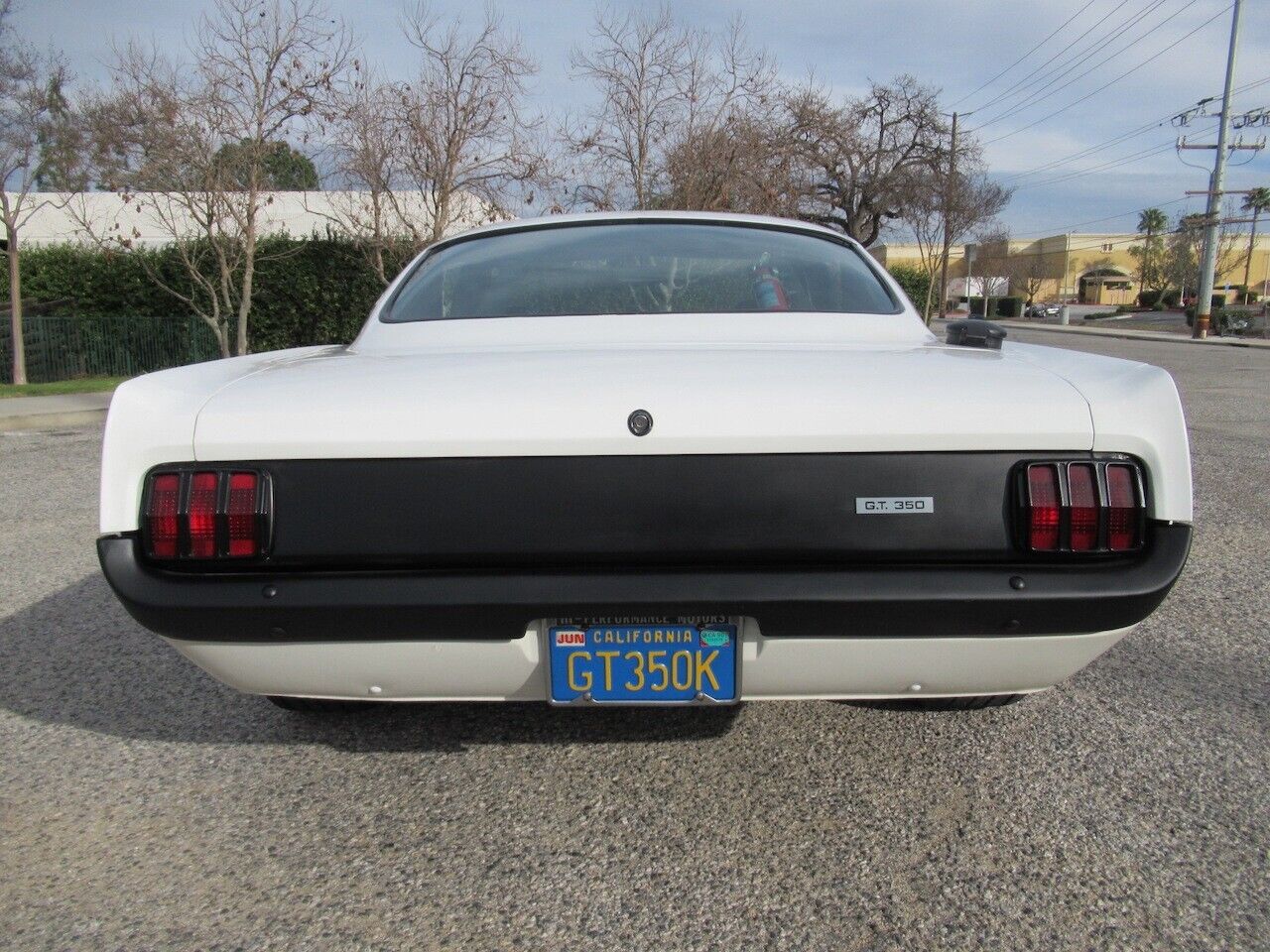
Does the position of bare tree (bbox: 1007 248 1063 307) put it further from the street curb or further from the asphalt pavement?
the asphalt pavement

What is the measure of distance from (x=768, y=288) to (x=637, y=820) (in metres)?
1.58

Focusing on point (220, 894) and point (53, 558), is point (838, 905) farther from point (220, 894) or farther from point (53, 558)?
point (53, 558)

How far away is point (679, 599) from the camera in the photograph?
1.85 meters

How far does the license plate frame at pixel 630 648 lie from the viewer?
1952 mm

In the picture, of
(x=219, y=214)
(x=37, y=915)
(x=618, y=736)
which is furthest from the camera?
(x=219, y=214)

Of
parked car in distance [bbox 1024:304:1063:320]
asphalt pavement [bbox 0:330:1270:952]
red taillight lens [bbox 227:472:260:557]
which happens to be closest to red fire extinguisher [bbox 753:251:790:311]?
asphalt pavement [bbox 0:330:1270:952]

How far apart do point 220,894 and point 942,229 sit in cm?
3549

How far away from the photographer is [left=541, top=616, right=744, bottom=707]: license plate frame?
6.40 feet

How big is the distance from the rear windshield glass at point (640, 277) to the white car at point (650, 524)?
0.85 metres

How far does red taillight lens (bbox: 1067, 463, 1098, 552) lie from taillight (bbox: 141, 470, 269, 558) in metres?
1.57

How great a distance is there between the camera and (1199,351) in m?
25.5

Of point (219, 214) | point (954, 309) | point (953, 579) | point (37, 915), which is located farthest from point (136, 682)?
point (954, 309)

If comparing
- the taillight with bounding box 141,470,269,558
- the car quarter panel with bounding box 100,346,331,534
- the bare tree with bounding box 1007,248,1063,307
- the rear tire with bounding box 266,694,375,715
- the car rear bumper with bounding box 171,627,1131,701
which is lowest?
the rear tire with bounding box 266,694,375,715

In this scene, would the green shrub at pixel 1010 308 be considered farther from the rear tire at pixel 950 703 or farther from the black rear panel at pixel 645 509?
the black rear panel at pixel 645 509
